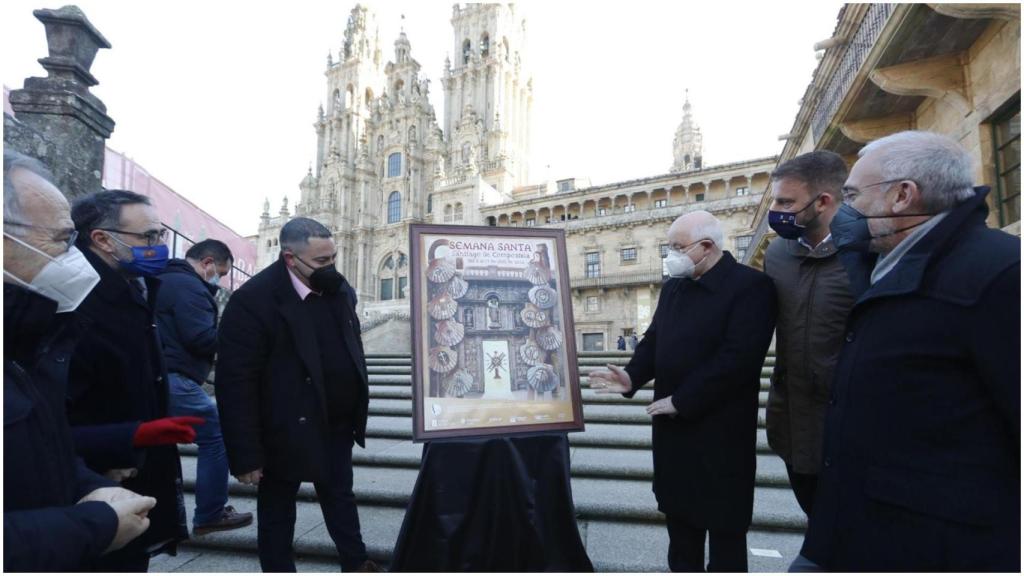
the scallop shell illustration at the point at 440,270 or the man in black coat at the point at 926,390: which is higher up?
the scallop shell illustration at the point at 440,270

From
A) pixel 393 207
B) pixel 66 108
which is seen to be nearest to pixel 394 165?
pixel 393 207

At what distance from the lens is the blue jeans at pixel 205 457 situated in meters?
3.66

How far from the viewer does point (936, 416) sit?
152 centimetres

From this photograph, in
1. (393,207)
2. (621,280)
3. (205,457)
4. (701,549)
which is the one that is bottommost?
(701,549)

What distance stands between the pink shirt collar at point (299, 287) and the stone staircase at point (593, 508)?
171cm

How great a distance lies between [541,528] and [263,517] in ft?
4.95

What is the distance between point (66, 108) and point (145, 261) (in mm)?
3913

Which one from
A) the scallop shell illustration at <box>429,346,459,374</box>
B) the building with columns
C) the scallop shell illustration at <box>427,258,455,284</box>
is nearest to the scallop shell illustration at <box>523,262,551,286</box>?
the scallop shell illustration at <box>427,258,455,284</box>

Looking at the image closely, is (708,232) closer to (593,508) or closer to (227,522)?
(593,508)

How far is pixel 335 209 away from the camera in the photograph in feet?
177

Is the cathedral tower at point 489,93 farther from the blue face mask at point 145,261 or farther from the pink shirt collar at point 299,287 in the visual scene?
the blue face mask at point 145,261

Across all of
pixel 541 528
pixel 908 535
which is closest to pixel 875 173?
pixel 908 535

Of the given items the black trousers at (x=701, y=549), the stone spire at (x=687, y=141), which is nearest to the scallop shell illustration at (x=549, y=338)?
the black trousers at (x=701, y=549)

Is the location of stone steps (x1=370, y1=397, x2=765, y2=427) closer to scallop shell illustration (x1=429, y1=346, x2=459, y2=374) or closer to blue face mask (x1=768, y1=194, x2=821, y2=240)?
scallop shell illustration (x1=429, y1=346, x2=459, y2=374)
